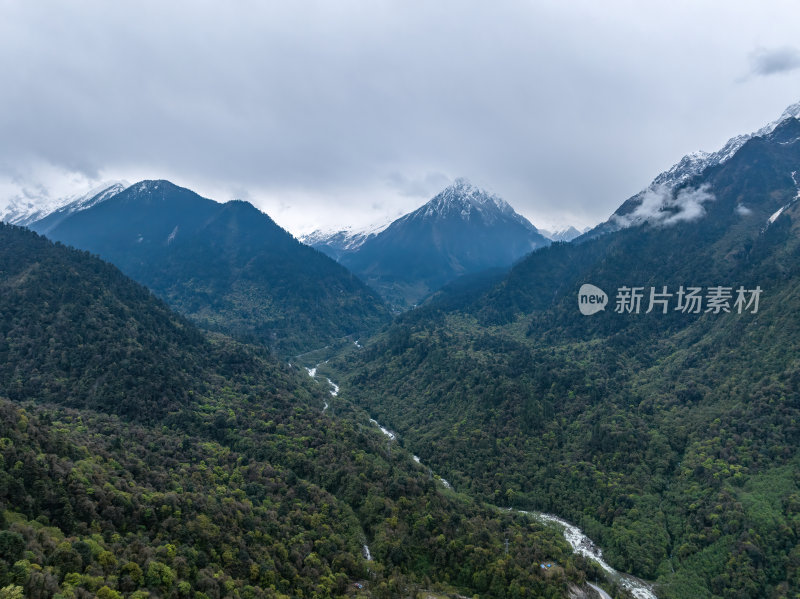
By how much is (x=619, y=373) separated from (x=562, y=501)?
58.7 metres

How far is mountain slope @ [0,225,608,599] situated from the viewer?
46000 mm

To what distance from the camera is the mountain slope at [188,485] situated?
1811 inches

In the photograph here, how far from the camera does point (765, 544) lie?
68062 mm

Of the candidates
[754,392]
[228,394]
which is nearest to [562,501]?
[754,392]
